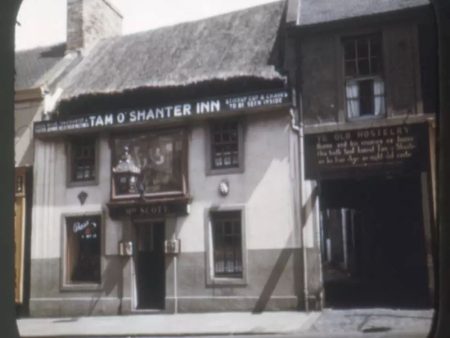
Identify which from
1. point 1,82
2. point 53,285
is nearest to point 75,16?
point 53,285

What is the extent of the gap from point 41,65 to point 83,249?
6043 millimetres

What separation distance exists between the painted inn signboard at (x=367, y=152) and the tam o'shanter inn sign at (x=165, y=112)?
1.33 meters

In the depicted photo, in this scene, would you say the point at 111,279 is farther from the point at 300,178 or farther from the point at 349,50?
the point at 349,50

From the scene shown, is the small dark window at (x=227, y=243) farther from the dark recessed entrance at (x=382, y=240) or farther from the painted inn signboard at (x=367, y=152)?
the dark recessed entrance at (x=382, y=240)

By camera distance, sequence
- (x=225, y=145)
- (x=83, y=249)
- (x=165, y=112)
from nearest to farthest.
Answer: (x=225, y=145) < (x=165, y=112) < (x=83, y=249)

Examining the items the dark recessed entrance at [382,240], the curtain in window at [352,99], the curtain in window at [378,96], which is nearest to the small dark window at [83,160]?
the dark recessed entrance at [382,240]

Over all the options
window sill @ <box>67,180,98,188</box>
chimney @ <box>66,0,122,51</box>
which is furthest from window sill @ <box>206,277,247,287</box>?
chimney @ <box>66,0,122,51</box>

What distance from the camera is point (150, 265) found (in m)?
13.8

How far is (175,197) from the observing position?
1337 centimetres

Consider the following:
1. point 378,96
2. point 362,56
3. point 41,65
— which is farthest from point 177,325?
point 41,65

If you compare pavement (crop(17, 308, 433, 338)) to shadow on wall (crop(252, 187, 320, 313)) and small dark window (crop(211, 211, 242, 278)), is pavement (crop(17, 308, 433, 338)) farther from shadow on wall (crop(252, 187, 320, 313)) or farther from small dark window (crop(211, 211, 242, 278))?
small dark window (crop(211, 211, 242, 278))

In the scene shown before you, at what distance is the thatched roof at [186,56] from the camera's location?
44.2 ft

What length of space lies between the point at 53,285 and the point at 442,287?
12.2 m

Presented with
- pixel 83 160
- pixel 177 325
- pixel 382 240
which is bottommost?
pixel 177 325
